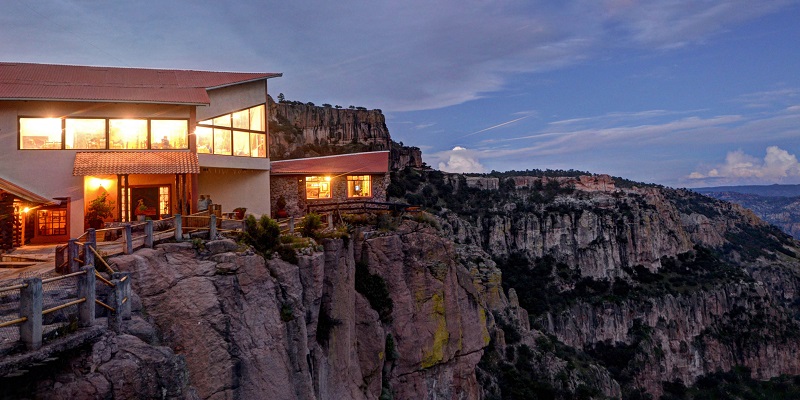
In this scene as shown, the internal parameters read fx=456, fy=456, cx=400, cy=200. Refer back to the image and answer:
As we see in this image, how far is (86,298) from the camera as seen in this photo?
26.0ft

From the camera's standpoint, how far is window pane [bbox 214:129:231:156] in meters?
21.1

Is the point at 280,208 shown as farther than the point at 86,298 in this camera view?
Yes

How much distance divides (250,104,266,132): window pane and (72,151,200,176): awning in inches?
177

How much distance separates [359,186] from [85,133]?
41.4 ft

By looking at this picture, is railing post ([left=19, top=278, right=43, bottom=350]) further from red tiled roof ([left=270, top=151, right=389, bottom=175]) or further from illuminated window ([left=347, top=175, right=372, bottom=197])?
illuminated window ([left=347, top=175, right=372, bottom=197])

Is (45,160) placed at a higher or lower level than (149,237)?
higher

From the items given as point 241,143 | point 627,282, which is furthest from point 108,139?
point 627,282

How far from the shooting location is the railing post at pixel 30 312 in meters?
6.65

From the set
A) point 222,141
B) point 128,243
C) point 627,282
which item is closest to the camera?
point 128,243

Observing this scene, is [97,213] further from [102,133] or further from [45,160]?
[102,133]

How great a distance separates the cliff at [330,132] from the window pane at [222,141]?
59080 millimetres

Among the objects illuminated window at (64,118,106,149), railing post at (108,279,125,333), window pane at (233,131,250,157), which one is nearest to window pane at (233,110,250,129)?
window pane at (233,131,250,157)

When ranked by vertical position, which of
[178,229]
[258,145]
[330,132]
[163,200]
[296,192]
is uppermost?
[330,132]

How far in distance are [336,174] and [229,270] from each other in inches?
504
